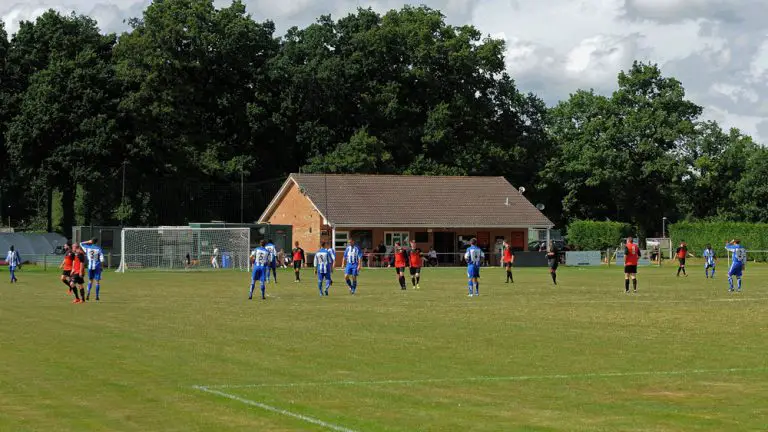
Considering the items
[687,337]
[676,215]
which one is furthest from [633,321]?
[676,215]

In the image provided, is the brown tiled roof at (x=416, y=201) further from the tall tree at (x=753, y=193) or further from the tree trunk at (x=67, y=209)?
the tall tree at (x=753, y=193)

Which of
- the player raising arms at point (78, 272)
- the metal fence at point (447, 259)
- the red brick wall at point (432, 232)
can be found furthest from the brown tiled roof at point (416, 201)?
the player raising arms at point (78, 272)

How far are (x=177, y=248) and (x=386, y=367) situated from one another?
2189 inches

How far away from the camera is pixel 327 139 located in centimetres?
9369

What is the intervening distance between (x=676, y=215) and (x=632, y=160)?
1474 cm

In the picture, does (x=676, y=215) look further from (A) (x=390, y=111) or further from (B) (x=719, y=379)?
(B) (x=719, y=379)

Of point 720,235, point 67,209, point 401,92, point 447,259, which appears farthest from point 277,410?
point 401,92

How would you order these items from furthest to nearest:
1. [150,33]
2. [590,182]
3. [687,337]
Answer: [590,182], [150,33], [687,337]

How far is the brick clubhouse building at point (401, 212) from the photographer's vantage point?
81875mm

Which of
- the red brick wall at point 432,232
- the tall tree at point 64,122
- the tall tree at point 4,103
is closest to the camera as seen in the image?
the tall tree at point 64,122

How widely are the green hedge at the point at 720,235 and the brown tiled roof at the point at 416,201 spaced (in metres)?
11.5

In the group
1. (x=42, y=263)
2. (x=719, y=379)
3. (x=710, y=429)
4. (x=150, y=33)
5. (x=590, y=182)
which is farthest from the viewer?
(x=590, y=182)

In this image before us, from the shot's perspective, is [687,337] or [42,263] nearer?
[687,337]

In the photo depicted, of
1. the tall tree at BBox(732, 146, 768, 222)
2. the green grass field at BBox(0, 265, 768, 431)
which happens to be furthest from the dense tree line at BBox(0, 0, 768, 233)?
the green grass field at BBox(0, 265, 768, 431)
